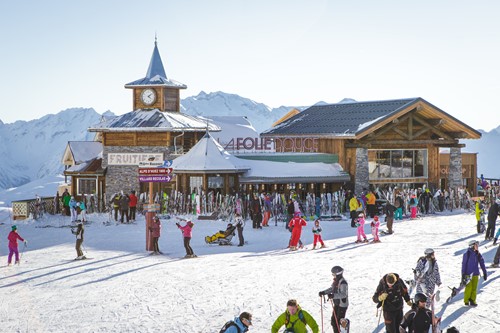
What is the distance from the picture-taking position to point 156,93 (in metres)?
42.0

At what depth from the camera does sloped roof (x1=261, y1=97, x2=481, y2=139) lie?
35478 millimetres

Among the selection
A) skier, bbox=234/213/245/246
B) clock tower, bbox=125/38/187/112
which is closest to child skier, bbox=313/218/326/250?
skier, bbox=234/213/245/246

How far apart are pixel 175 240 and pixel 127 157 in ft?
45.8

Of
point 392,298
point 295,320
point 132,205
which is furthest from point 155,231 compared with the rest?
point 295,320

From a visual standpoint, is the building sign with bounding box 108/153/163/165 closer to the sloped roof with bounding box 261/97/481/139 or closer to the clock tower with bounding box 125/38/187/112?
the clock tower with bounding box 125/38/187/112

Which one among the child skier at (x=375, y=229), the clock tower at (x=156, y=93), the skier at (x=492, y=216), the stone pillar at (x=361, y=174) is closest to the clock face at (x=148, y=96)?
the clock tower at (x=156, y=93)

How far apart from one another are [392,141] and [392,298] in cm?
2610

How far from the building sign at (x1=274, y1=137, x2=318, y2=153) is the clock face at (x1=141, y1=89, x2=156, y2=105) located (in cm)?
809

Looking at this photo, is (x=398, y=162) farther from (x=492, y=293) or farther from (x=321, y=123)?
(x=492, y=293)

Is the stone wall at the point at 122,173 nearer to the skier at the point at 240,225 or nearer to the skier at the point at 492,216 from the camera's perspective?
the skier at the point at 240,225

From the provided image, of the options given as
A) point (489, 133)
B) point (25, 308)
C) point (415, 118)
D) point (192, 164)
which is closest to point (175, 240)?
point (192, 164)

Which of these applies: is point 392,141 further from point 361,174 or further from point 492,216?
point 492,216

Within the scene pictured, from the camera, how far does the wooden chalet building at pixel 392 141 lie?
36.2m

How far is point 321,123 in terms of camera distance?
39781mm
